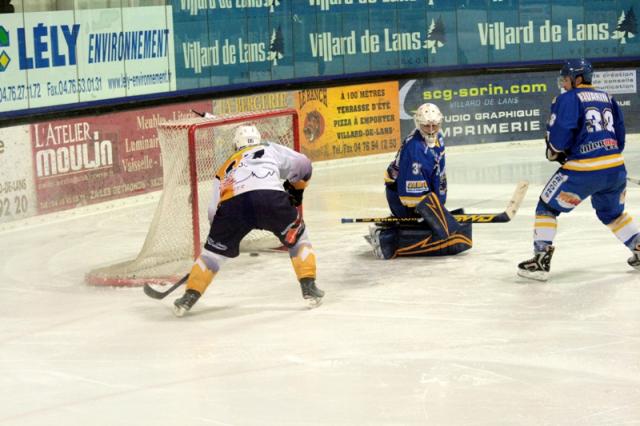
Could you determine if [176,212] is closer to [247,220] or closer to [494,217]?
[247,220]

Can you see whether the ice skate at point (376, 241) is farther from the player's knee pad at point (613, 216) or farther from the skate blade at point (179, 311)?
the skate blade at point (179, 311)

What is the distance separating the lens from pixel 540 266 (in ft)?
24.1

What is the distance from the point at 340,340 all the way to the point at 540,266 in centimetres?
169

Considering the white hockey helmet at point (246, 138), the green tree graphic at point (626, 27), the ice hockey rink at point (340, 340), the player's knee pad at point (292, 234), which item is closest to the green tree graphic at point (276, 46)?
the green tree graphic at point (626, 27)

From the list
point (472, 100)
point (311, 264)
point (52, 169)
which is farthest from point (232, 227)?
point (472, 100)

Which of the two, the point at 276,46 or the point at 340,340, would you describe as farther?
the point at 276,46

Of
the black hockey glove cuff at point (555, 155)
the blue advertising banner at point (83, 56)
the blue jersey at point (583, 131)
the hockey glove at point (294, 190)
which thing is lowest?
the hockey glove at point (294, 190)

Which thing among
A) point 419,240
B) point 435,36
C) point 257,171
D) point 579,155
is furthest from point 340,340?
point 435,36

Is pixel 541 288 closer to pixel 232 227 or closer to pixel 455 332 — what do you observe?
pixel 455 332

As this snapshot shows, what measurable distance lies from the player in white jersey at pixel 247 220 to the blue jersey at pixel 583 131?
1.59 meters

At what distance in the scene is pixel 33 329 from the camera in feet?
21.9

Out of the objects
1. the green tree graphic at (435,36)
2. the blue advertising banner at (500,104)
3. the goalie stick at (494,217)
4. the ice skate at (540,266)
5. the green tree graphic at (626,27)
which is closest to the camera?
the ice skate at (540,266)

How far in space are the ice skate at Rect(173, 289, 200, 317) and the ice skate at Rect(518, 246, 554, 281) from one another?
1.95 m

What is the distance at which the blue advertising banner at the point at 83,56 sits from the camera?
10445 millimetres
